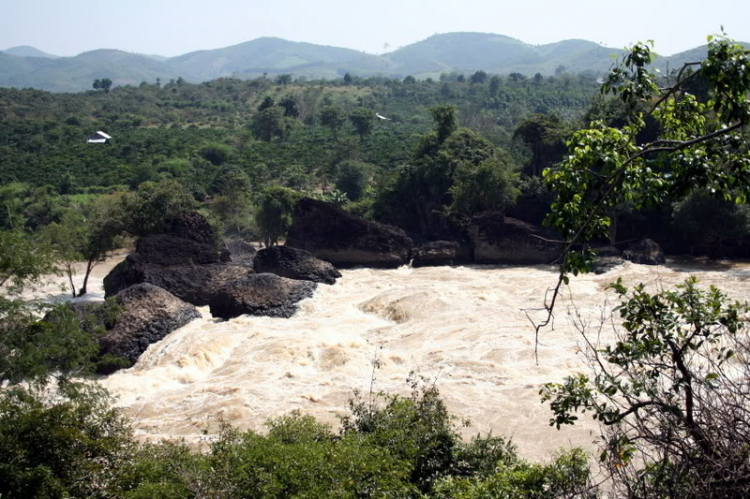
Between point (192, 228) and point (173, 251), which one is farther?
point (192, 228)

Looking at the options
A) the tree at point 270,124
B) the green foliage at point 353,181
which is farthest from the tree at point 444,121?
the tree at point 270,124

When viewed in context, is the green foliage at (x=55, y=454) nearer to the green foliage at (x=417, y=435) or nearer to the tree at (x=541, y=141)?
the green foliage at (x=417, y=435)

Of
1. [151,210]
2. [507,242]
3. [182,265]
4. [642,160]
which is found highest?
[642,160]

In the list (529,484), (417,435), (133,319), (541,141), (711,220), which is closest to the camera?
(529,484)

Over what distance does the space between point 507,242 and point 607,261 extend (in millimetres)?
4650

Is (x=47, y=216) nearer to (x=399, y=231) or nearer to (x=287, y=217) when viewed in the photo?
(x=287, y=217)

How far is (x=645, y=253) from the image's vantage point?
26.7m

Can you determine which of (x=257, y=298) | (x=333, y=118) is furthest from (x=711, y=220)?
(x=333, y=118)

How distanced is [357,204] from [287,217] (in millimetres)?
5663

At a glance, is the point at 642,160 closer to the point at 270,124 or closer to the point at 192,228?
the point at 192,228

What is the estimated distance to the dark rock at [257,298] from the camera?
20547mm

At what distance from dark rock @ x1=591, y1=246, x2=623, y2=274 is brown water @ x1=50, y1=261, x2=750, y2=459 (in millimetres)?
1369

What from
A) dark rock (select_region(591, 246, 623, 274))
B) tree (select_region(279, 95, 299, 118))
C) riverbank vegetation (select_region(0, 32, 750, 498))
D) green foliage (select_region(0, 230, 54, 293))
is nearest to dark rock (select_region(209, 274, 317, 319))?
riverbank vegetation (select_region(0, 32, 750, 498))

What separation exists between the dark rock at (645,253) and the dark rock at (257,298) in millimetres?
13901
